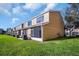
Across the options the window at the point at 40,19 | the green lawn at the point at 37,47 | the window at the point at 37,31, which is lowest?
the green lawn at the point at 37,47

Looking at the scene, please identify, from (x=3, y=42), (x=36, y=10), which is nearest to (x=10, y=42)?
(x=3, y=42)

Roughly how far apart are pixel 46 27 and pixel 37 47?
0.33 metres

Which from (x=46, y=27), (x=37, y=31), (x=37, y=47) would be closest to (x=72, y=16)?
(x=46, y=27)

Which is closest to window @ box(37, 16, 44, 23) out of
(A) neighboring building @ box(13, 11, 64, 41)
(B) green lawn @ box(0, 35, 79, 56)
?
(A) neighboring building @ box(13, 11, 64, 41)

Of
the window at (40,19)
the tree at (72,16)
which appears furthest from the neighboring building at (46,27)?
the tree at (72,16)

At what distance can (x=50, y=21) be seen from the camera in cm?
415

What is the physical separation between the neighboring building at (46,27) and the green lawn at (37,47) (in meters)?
0.09

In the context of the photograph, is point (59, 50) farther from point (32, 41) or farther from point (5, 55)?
point (5, 55)

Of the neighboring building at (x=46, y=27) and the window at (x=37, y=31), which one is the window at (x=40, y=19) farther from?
the window at (x=37, y=31)

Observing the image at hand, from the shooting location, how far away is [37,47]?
13.6ft

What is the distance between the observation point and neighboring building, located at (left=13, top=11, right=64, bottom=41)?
4.15 meters

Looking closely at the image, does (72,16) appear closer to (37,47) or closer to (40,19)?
(40,19)

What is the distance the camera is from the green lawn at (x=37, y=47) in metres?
4.08

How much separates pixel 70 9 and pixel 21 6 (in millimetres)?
739
